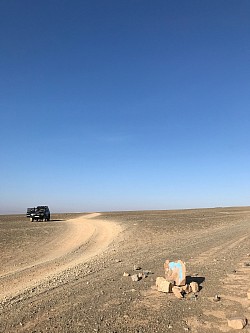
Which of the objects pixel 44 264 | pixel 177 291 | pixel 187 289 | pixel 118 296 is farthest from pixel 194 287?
pixel 44 264

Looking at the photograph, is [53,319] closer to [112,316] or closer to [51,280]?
[112,316]

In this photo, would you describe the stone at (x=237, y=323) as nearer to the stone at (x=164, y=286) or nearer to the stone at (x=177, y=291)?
the stone at (x=177, y=291)

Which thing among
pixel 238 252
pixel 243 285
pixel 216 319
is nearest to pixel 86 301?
pixel 216 319

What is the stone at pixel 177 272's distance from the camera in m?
9.17

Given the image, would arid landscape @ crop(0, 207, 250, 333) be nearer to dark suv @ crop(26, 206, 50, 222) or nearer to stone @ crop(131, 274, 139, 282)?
stone @ crop(131, 274, 139, 282)

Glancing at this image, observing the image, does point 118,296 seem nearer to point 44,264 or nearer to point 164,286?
point 164,286

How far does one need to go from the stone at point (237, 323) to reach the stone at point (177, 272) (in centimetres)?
239

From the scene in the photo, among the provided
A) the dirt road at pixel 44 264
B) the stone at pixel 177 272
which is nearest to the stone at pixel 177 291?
the stone at pixel 177 272

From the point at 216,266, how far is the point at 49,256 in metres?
8.60

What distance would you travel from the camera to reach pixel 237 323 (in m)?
6.68

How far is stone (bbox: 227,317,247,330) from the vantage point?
21.8 feet


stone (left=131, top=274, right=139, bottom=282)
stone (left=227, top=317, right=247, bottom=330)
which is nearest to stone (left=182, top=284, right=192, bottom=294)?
stone (left=131, top=274, right=139, bottom=282)

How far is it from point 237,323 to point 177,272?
9.15ft

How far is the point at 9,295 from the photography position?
9.47 m
